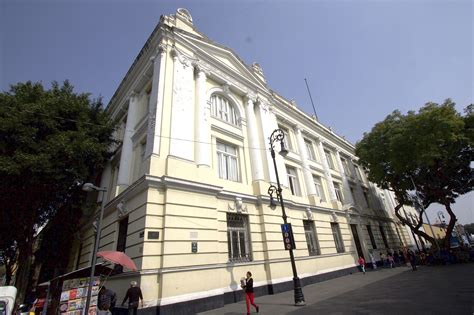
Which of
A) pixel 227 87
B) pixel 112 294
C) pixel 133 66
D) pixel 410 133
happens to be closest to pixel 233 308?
pixel 112 294

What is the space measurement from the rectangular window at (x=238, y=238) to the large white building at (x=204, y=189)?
7cm

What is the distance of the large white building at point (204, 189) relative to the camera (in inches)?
370

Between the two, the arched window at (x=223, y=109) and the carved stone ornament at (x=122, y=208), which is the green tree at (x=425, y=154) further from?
the carved stone ornament at (x=122, y=208)

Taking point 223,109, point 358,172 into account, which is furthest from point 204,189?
point 358,172

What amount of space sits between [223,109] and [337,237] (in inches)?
552

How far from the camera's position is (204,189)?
11.0m

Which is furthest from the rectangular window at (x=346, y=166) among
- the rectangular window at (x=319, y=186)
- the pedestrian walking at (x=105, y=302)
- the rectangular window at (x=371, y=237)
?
the pedestrian walking at (x=105, y=302)

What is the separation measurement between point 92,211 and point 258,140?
39.8 feet

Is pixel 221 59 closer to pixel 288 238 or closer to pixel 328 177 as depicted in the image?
pixel 288 238

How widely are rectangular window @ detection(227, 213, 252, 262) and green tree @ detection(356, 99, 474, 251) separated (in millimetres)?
16658

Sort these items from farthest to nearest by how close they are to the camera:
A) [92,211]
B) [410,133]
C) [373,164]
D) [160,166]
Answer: [373,164] → [410,133] → [92,211] → [160,166]

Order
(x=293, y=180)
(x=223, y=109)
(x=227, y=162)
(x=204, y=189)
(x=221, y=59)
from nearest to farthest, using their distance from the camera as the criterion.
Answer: (x=204, y=189) < (x=227, y=162) < (x=223, y=109) < (x=221, y=59) < (x=293, y=180)

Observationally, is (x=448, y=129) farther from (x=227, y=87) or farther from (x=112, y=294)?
(x=112, y=294)

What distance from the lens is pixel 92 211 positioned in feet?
51.8
